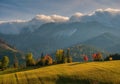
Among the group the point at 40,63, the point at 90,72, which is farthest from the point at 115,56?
the point at 90,72

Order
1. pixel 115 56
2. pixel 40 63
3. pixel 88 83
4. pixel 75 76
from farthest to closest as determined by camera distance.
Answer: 1. pixel 115 56
2. pixel 40 63
3. pixel 75 76
4. pixel 88 83

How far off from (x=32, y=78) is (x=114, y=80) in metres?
25.5

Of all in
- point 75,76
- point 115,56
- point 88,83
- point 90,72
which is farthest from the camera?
point 115,56

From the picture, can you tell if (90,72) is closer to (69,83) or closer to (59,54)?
(69,83)

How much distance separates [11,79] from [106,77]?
29468 mm

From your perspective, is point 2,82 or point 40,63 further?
point 40,63

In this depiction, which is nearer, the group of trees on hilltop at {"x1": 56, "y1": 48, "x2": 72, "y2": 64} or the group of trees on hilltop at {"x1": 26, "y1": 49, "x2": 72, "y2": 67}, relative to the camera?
the group of trees on hilltop at {"x1": 26, "y1": 49, "x2": 72, "y2": 67}

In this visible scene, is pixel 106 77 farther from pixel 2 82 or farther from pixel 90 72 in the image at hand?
pixel 2 82

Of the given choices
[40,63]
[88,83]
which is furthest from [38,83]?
[40,63]

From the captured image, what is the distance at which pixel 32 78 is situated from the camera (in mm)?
88938

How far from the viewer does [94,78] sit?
8388 centimetres

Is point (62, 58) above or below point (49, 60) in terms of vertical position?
above

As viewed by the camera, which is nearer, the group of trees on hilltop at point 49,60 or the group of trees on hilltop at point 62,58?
the group of trees on hilltop at point 49,60

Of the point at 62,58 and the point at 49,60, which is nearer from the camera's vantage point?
the point at 49,60
